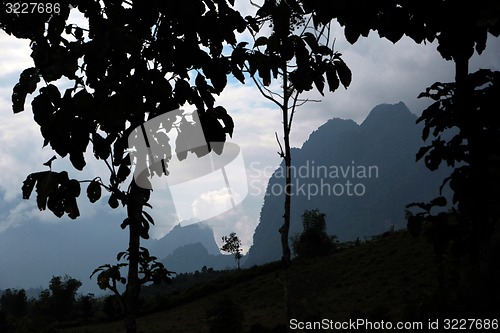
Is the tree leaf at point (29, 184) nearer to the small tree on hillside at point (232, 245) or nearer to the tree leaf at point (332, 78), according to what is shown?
the tree leaf at point (332, 78)

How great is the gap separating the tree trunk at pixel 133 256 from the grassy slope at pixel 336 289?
835 inches

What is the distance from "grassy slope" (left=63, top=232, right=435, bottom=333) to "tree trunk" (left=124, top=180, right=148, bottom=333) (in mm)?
21198

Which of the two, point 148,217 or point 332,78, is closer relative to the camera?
point 332,78

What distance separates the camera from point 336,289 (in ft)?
122

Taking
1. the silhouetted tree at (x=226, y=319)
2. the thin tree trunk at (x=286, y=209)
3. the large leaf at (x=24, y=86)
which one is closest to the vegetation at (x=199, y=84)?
the large leaf at (x=24, y=86)

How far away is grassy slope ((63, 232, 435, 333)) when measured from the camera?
29766 millimetres

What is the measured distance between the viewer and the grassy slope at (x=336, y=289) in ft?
97.7

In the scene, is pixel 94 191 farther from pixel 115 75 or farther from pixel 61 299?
pixel 61 299

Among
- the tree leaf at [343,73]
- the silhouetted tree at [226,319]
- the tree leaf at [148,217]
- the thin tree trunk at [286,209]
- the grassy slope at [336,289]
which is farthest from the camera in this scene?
the grassy slope at [336,289]

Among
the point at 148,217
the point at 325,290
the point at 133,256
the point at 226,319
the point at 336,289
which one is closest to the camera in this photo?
the point at 148,217

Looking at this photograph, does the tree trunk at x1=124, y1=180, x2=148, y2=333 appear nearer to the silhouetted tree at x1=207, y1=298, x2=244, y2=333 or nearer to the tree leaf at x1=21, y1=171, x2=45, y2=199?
the tree leaf at x1=21, y1=171, x2=45, y2=199

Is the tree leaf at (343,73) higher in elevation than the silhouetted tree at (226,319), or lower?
higher

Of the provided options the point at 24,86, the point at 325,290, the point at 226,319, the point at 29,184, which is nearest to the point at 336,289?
the point at 325,290

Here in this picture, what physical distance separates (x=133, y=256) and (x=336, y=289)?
36235mm
